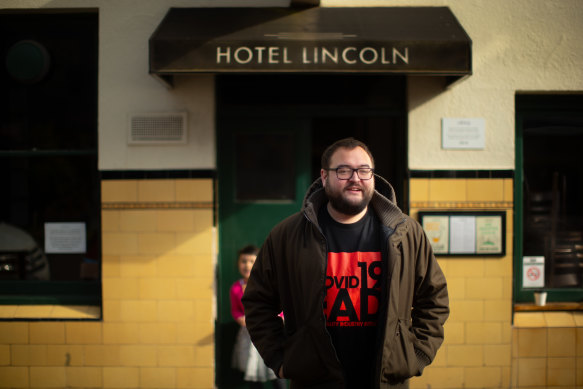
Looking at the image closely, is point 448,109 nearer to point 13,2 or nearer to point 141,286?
point 141,286

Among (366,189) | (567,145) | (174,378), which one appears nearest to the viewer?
(366,189)

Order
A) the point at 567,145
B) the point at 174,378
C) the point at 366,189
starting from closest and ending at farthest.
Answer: the point at 366,189 < the point at 174,378 < the point at 567,145

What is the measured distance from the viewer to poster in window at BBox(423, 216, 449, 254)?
3.94 m

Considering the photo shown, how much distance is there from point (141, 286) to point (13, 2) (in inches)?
118

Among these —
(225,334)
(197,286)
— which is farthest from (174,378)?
(197,286)

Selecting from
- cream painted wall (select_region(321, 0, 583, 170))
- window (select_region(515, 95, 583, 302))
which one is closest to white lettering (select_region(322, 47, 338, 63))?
cream painted wall (select_region(321, 0, 583, 170))

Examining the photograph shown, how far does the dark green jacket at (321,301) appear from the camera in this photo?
6.60 feet

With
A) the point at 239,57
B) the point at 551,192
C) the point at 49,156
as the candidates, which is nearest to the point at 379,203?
the point at 239,57

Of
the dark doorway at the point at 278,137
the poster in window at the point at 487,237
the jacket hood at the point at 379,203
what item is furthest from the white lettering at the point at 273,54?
the poster in window at the point at 487,237

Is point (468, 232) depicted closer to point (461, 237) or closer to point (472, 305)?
point (461, 237)

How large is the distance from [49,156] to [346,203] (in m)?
3.43

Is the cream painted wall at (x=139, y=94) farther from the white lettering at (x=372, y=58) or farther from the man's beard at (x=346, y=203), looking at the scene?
the man's beard at (x=346, y=203)

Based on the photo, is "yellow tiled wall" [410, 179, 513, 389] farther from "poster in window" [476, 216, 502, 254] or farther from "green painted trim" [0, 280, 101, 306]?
"green painted trim" [0, 280, 101, 306]

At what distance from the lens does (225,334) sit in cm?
411
